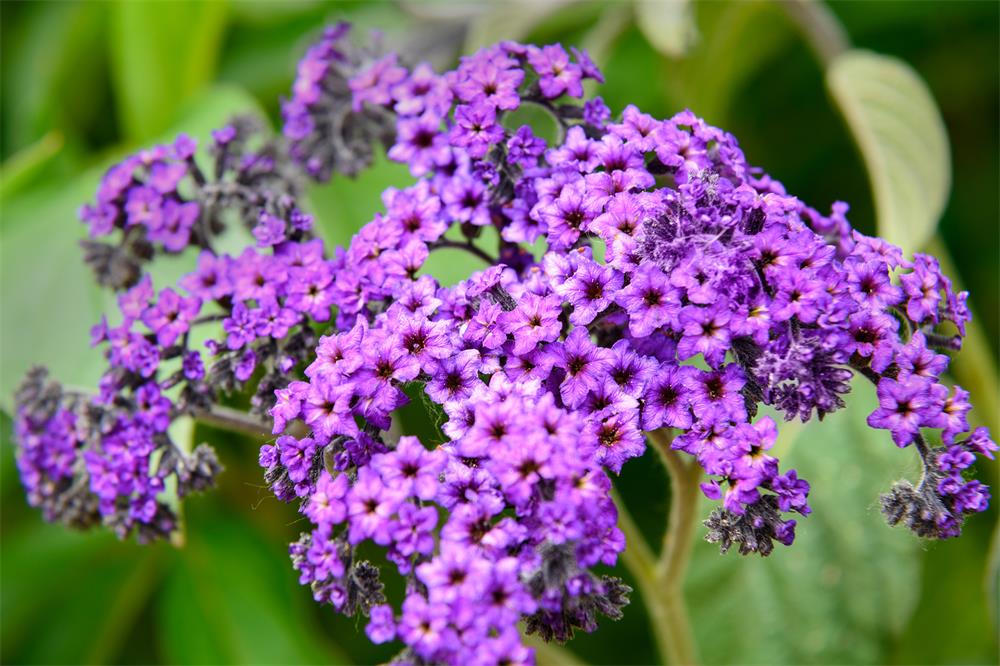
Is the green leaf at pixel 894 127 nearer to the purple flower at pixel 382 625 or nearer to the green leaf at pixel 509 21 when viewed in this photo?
the green leaf at pixel 509 21

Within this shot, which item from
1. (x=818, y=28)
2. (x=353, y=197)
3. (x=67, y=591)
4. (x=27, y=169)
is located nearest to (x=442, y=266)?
(x=353, y=197)

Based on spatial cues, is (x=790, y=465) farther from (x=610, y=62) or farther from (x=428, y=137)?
(x=610, y=62)

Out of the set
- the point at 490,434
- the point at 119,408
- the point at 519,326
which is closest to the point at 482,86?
the point at 519,326

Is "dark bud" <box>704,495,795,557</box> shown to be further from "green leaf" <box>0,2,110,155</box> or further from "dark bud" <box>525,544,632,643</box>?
"green leaf" <box>0,2,110,155</box>

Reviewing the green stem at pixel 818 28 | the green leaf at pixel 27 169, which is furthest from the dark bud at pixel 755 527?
the green leaf at pixel 27 169

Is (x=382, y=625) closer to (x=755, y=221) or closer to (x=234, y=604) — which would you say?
(x=755, y=221)
